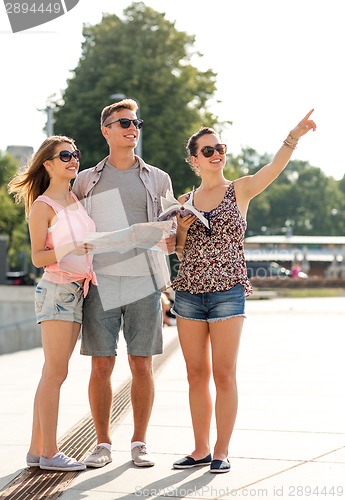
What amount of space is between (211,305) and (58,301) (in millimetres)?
891

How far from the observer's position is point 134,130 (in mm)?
5828

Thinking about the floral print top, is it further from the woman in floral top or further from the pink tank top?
the pink tank top

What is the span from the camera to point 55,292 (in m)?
5.56

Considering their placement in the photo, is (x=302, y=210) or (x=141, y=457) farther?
(x=302, y=210)

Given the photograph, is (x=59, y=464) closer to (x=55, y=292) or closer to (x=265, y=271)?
(x=55, y=292)

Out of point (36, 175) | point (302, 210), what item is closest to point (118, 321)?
point (36, 175)

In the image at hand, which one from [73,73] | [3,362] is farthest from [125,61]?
[3,362]

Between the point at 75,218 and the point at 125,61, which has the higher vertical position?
the point at 125,61

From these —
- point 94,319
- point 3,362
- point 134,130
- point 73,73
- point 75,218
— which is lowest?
point 3,362

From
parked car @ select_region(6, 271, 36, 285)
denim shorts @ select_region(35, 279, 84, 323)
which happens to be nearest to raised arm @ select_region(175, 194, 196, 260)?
denim shorts @ select_region(35, 279, 84, 323)

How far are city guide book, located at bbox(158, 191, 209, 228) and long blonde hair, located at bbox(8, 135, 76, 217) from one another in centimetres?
67

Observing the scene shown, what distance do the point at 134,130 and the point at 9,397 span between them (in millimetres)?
4248

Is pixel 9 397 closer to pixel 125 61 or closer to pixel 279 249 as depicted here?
pixel 125 61

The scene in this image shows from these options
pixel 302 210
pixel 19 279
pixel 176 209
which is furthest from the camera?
pixel 302 210
